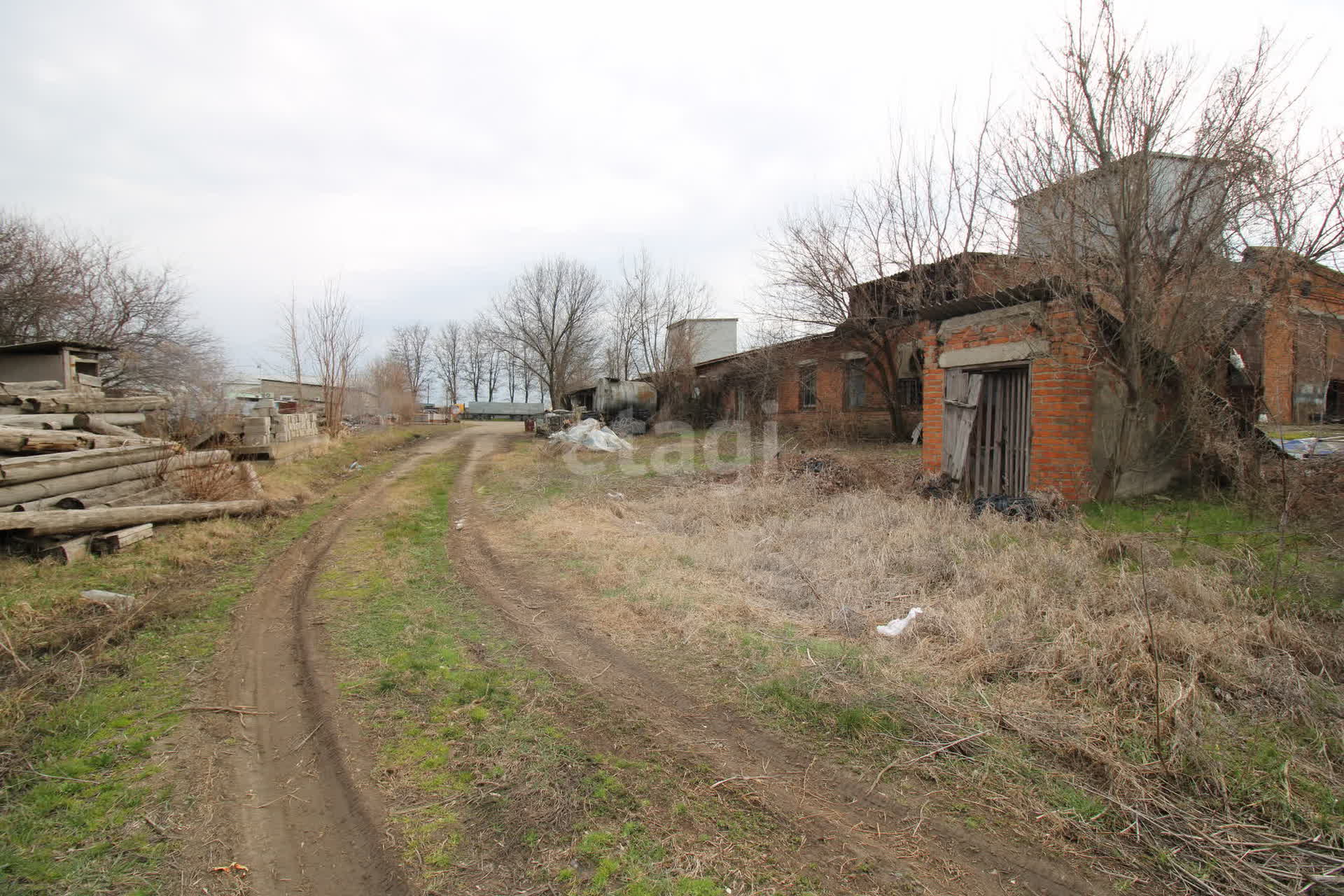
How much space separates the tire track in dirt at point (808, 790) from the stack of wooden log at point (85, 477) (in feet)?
17.2

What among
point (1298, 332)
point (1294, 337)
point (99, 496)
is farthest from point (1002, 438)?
point (99, 496)

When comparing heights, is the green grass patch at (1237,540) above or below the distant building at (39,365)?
below

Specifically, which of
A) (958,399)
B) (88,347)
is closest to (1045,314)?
(958,399)

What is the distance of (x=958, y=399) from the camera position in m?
8.30

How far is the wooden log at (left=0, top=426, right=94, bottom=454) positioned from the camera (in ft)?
21.6

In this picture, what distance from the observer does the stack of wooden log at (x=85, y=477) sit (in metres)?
6.05

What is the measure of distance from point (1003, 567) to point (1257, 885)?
2990mm

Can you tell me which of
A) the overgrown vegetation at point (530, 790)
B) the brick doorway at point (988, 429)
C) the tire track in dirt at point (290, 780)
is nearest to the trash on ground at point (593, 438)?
the brick doorway at point (988, 429)

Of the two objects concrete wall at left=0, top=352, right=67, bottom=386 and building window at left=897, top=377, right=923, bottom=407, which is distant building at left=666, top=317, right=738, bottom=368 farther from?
concrete wall at left=0, top=352, right=67, bottom=386

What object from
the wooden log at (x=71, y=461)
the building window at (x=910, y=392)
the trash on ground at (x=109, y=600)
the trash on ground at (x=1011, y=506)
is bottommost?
the trash on ground at (x=109, y=600)

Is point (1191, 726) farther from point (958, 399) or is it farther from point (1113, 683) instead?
point (958, 399)

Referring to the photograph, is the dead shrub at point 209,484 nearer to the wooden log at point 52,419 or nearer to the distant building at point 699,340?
the wooden log at point 52,419

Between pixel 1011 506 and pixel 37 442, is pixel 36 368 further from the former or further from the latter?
pixel 1011 506

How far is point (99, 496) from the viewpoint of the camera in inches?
280
